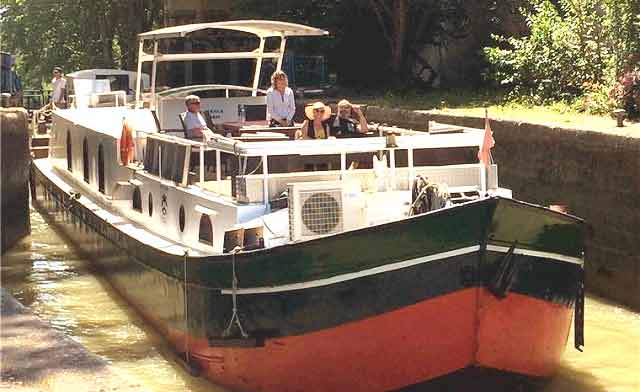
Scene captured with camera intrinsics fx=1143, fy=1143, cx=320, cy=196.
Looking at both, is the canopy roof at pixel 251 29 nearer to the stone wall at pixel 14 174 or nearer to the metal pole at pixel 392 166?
the stone wall at pixel 14 174

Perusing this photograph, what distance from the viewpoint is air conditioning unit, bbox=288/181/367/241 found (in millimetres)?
8953

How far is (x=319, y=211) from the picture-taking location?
356 inches

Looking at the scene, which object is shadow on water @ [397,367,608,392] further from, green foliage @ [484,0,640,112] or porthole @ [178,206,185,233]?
green foliage @ [484,0,640,112]

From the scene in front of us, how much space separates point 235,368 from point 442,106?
11595 mm

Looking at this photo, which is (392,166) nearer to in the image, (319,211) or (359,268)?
(319,211)

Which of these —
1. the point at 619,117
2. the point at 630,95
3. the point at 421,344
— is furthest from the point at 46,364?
the point at 630,95

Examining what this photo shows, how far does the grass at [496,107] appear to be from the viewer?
15145mm

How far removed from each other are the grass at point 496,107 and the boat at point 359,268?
418cm

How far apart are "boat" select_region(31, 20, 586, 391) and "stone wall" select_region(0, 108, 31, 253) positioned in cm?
519

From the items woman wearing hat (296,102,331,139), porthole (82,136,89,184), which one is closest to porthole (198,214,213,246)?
woman wearing hat (296,102,331,139)

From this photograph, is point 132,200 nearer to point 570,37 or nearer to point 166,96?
point 166,96

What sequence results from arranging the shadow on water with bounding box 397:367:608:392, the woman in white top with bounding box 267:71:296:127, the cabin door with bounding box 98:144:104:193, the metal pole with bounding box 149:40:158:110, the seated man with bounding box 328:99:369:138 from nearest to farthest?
the shadow on water with bounding box 397:367:608:392
the seated man with bounding box 328:99:369:138
the woman in white top with bounding box 267:71:296:127
the metal pole with bounding box 149:40:158:110
the cabin door with bounding box 98:144:104:193

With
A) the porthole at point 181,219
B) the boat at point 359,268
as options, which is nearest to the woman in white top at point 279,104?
the boat at point 359,268

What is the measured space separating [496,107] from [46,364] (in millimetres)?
13319
